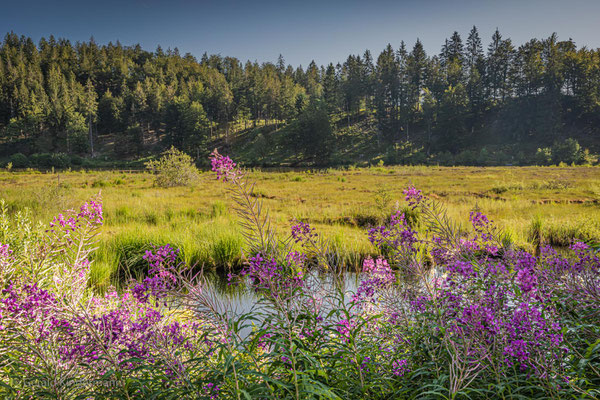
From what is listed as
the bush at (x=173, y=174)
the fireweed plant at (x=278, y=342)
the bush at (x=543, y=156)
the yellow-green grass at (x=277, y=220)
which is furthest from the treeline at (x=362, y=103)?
the fireweed plant at (x=278, y=342)

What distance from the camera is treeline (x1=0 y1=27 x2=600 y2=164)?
72250 millimetres

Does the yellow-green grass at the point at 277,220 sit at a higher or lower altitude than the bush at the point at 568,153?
lower

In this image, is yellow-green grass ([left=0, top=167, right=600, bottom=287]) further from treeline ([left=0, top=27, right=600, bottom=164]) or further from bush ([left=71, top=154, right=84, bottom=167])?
bush ([left=71, top=154, right=84, bottom=167])

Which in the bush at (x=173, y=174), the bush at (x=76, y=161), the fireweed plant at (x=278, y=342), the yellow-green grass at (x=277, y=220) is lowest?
the yellow-green grass at (x=277, y=220)

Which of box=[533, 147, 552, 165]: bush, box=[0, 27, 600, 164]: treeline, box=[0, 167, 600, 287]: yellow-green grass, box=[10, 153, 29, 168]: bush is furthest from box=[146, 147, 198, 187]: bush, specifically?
box=[10, 153, 29, 168]: bush

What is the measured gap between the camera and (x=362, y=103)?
3725 inches

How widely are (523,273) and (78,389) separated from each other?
11.1 feet

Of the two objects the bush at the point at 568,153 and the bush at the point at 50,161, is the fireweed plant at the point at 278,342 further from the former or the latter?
the bush at the point at 50,161

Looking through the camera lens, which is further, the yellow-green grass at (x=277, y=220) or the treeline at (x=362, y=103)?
the treeline at (x=362, y=103)

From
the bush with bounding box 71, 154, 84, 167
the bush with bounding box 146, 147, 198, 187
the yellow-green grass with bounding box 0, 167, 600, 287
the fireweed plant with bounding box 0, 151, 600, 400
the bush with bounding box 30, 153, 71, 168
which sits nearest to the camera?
the fireweed plant with bounding box 0, 151, 600, 400

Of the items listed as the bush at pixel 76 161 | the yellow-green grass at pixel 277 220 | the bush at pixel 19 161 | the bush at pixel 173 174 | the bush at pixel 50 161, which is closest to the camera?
the yellow-green grass at pixel 277 220

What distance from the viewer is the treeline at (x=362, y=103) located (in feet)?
237

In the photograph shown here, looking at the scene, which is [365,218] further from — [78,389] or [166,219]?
[78,389]

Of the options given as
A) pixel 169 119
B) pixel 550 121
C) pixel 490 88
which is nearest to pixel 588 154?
pixel 550 121
